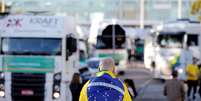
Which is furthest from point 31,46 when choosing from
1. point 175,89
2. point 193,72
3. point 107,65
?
point 107,65

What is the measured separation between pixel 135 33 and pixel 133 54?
677cm

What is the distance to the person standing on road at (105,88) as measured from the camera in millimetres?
7258

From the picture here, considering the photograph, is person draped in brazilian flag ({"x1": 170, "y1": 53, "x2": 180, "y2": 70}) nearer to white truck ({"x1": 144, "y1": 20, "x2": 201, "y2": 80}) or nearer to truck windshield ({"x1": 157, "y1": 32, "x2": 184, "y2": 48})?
white truck ({"x1": 144, "y1": 20, "x2": 201, "y2": 80})

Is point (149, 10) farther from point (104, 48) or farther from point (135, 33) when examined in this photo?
point (104, 48)

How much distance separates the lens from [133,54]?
204 feet

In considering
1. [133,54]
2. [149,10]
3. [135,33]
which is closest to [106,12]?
[149,10]

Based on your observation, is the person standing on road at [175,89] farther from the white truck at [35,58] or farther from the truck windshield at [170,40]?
the truck windshield at [170,40]

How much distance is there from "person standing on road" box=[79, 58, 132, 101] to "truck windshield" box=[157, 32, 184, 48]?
2392cm

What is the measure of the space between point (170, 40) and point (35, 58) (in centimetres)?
1477

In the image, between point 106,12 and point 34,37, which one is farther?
point 106,12

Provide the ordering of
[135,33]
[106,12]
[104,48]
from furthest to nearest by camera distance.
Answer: [106,12], [135,33], [104,48]

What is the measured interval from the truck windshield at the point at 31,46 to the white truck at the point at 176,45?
42.4 feet

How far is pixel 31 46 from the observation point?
1812 cm

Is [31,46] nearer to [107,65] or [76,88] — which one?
[76,88]
